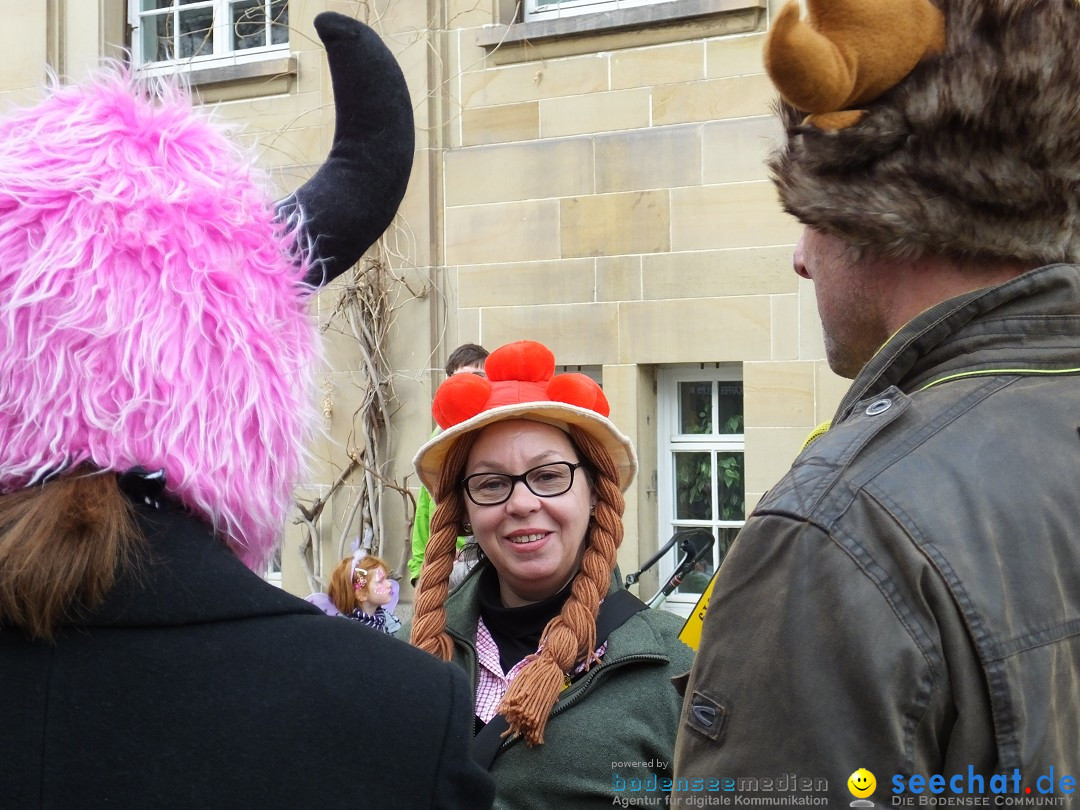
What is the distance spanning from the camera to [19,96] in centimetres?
783

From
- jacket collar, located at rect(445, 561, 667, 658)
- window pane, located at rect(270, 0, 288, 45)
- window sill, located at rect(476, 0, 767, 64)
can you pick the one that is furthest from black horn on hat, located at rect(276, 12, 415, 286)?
window pane, located at rect(270, 0, 288, 45)

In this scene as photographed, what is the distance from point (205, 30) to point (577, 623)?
23.2 feet

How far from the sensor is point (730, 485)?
6891 mm

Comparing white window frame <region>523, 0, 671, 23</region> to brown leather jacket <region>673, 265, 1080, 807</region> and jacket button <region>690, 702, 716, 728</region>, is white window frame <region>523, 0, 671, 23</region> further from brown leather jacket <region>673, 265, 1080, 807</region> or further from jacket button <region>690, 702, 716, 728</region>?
jacket button <region>690, 702, 716, 728</region>

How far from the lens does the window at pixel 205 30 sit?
812cm

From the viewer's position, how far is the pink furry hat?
121 cm

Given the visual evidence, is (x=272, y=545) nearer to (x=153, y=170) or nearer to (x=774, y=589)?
(x=153, y=170)

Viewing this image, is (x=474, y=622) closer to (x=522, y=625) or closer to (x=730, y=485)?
(x=522, y=625)

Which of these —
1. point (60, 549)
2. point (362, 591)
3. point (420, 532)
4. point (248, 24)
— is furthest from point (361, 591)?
point (60, 549)

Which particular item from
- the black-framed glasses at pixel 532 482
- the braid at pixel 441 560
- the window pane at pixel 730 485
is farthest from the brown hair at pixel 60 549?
the window pane at pixel 730 485

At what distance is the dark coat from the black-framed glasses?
1.45 m

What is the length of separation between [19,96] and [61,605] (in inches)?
300

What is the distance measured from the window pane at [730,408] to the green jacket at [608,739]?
14.4 feet

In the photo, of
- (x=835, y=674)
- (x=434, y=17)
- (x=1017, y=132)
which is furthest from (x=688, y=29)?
(x=835, y=674)
